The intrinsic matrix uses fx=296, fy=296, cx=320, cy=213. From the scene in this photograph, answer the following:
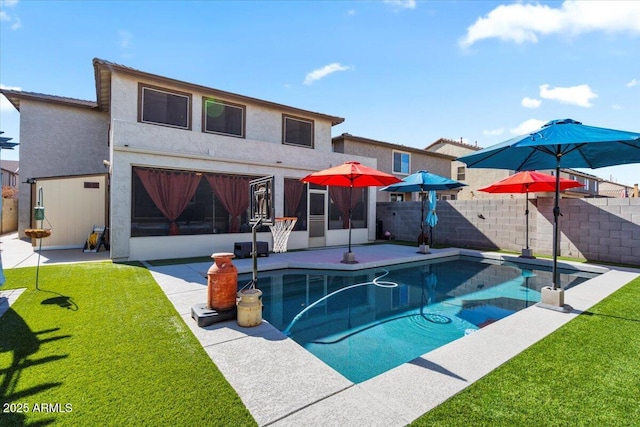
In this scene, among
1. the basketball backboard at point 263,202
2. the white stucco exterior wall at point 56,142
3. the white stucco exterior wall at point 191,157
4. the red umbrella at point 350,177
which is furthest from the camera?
the white stucco exterior wall at point 56,142

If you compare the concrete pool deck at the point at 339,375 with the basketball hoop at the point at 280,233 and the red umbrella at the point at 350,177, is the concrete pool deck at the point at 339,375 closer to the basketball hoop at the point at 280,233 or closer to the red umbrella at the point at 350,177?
the red umbrella at the point at 350,177

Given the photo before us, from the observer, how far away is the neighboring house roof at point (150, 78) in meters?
8.88

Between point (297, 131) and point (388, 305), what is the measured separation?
9.48m

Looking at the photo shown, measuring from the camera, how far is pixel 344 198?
13227 mm

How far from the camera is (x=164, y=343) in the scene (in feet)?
11.5

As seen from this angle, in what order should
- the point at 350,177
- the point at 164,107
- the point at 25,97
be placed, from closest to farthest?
the point at 350,177 < the point at 164,107 < the point at 25,97

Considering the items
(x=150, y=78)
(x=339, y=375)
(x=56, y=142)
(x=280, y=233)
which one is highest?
(x=150, y=78)

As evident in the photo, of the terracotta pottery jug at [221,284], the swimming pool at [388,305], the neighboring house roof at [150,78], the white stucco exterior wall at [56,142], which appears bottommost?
the swimming pool at [388,305]

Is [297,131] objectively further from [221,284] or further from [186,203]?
[221,284]

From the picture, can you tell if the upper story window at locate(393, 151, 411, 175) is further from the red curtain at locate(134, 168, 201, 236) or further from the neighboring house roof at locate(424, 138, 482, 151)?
the red curtain at locate(134, 168, 201, 236)

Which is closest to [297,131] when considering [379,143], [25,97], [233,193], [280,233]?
[233,193]

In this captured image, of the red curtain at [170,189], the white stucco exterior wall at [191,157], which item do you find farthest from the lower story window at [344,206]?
the red curtain at [170,189]

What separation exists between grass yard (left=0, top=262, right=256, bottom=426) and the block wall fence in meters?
11.9

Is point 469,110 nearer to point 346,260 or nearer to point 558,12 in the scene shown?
point 558,12
